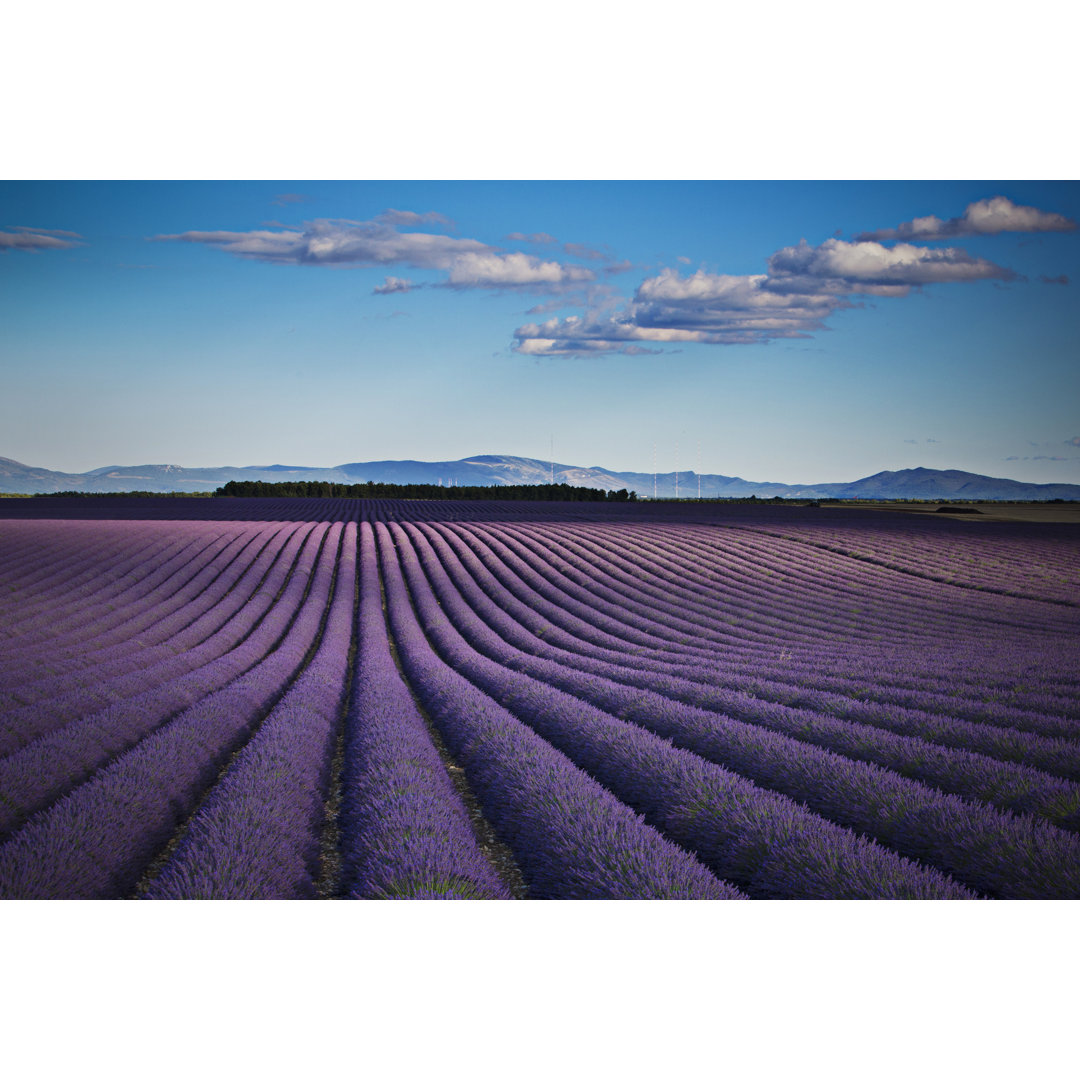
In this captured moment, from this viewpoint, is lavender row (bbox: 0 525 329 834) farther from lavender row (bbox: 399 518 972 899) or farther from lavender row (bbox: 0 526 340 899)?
lavender row (bbox: 399 518 972 899)

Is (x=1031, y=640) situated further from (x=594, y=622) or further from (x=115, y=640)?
(x=115, y=640)

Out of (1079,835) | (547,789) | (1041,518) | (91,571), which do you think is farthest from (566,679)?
(1041,518)

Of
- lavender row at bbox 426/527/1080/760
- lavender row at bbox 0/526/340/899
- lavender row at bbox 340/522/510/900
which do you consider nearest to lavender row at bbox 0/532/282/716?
lavender row at bbox 0/526/340/899

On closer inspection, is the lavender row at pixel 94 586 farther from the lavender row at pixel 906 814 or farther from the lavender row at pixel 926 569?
the lavender row at pixel 926 569

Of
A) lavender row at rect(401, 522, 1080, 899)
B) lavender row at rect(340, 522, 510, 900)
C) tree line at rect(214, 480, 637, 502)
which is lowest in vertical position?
lavender row at rect(340, 522, 510, 900)

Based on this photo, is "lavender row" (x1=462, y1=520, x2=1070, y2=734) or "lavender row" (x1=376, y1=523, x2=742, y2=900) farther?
"lavender row" (x1=462, y1=520, x2=1070, y2=734)

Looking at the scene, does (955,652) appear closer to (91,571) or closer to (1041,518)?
(91,571)
